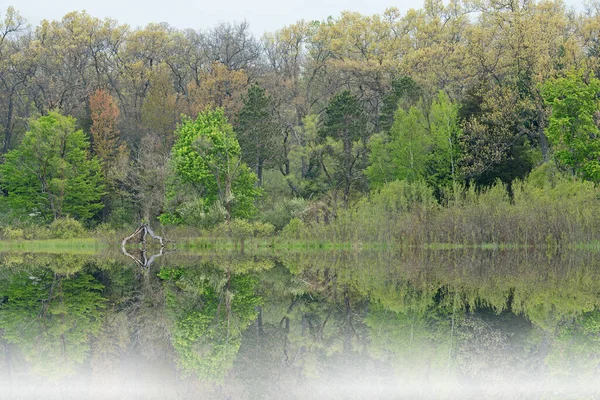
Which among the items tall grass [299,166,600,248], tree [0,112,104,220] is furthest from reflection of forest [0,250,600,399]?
tree [0,112,104,220]

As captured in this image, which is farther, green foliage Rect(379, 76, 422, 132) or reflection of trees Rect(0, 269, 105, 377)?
green foliage Rect(379, 76, 422, 132)

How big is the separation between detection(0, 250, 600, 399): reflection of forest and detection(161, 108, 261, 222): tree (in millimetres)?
22530

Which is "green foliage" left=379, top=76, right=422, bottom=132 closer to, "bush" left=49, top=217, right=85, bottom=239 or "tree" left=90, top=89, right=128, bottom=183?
"tree" left=90, top=89, right=128, bottom=183

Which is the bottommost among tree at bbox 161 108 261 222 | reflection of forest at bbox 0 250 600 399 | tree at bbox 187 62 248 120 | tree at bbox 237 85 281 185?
reflection of forest at bbox 0 250 600 399

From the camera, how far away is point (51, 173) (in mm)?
48312

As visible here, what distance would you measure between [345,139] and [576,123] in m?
14.8

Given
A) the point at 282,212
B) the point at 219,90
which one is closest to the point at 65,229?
the point at 282,212

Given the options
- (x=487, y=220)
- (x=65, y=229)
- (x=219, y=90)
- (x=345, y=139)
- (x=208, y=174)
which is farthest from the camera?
(x=219, y=90)

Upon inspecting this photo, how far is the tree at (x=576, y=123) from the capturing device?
36594mm

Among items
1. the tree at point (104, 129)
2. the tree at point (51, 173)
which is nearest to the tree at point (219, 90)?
the tree at point (104, 129)

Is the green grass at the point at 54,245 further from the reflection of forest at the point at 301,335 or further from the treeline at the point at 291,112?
the reflection of forest at the point at 301,335

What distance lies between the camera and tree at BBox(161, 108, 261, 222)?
42125mm

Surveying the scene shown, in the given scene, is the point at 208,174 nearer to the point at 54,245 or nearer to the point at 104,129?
the point at 54,245

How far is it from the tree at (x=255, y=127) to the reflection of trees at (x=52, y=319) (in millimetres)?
29536
